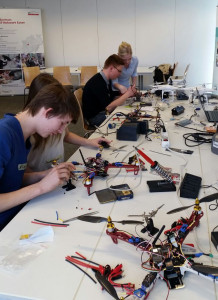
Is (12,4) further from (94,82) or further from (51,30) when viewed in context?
(94,82)

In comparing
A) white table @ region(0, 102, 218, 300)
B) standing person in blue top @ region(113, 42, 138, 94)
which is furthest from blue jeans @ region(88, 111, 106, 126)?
white table @ region(0, 102, 218, 300)

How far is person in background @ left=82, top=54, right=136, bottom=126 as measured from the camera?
9.68 feet

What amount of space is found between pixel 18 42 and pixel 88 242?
7.02 metres

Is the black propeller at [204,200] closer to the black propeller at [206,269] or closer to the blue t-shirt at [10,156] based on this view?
the black propeller at [206,269]

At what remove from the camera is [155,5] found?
656 cm

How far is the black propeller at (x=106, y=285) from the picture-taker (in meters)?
0.77

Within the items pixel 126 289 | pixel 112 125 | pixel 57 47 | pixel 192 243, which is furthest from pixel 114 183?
pixel 57 47

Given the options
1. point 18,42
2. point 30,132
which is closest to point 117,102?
point 30,132

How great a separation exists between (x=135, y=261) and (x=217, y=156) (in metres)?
1.04

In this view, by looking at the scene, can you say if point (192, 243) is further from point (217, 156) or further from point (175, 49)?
point (175, 49)

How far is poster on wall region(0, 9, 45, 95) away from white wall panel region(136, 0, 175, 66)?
2.41m

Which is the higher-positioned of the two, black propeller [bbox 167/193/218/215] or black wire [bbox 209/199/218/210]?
black propeller [bbox 167/193/218/215]

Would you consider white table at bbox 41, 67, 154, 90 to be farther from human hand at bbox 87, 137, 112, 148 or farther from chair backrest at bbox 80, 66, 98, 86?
human hand at bbox 87, 137, 112, 148

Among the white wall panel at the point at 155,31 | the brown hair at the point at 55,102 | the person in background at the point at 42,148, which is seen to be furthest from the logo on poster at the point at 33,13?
the brown hair at the point at 55,102
